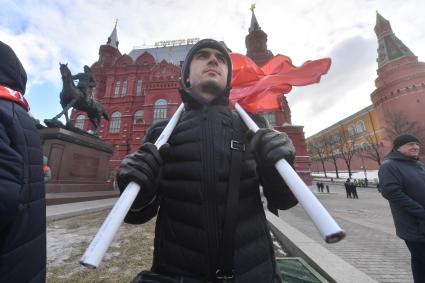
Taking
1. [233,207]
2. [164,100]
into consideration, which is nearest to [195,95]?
[233,207]

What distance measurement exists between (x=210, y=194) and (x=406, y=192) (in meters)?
2.84

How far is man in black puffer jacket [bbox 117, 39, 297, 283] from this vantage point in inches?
46.4

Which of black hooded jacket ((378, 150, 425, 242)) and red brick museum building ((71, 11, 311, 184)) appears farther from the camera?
red brick museum building ((71, 11, 311, 184))

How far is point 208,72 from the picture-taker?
5.71ft

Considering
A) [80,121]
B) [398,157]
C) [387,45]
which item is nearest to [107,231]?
[398,157]

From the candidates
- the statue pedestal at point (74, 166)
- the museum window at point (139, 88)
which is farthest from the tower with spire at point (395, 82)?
the statue pedestal at point (74, 166)

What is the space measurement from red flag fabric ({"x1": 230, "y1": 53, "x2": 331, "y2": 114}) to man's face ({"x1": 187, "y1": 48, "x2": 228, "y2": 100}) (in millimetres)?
776

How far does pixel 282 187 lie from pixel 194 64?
4.04ft

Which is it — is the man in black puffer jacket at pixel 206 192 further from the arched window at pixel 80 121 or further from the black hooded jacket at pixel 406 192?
the arched window at pixel 80 121

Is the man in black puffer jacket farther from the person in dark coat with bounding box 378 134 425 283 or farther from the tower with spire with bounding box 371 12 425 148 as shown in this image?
the tower with spire with bounding box 371 12 425 148

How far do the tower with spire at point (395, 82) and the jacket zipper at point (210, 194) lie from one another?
140 ft

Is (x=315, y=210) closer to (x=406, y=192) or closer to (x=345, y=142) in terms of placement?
(x=406, y=192)

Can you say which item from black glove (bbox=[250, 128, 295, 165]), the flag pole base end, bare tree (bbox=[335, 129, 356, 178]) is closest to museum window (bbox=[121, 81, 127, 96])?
black glove (bbox=[250, 128, 295, 165])

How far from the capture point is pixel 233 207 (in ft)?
3.93
